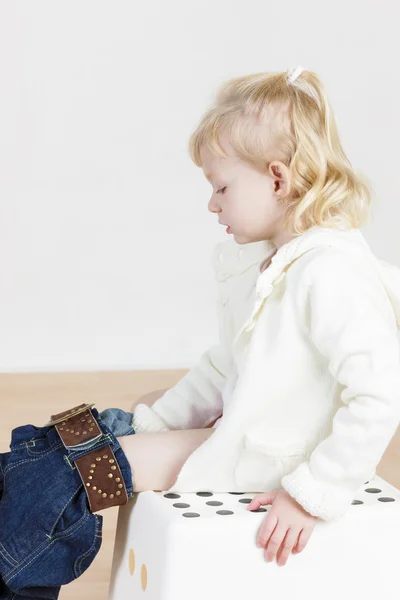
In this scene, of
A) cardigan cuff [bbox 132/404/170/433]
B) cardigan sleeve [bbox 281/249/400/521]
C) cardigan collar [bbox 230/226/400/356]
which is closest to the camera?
cardigan sleeve [bbox 281/249/400/521]

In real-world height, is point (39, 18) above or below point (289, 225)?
above

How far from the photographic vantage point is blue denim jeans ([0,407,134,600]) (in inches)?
45.7

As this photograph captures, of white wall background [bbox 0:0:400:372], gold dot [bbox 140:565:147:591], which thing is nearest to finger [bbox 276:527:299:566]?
gold dot [bbox 140:565:147:591]

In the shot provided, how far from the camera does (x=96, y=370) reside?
10.5 ft

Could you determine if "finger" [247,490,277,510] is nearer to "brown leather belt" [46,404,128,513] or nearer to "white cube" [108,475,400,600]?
"white cube" [108,475,400,600]

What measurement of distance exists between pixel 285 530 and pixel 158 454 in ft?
0.69

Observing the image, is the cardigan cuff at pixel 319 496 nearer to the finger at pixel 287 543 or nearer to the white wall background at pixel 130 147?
the finger at pixel 287 543

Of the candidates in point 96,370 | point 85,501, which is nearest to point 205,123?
point 85,501

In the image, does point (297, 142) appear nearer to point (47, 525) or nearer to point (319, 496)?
point (319, 496)

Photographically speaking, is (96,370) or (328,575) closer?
(328,575)

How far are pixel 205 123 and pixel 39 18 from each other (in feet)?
6.44

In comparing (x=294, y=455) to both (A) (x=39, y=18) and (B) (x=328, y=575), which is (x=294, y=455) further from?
(A) (x=39, y=18)

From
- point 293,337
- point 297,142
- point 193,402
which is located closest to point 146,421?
point 193,402

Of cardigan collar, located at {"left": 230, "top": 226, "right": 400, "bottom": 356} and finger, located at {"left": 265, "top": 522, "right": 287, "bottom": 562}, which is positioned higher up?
cardigan collar, located at {"left": 230, "top": 226, "right": 400, "bottom": 356}
